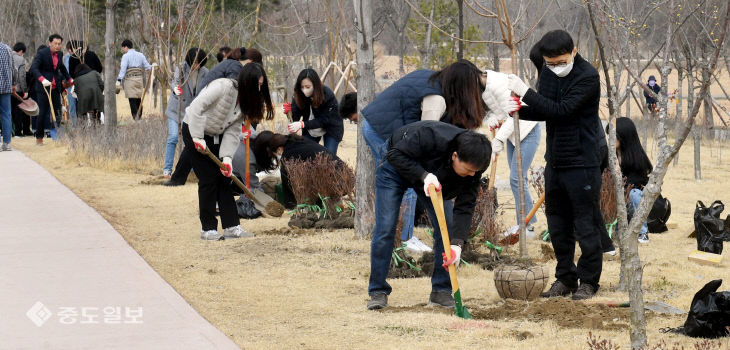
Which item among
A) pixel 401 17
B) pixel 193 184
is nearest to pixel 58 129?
pixel 193 184

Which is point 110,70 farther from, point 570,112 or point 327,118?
point 570,112

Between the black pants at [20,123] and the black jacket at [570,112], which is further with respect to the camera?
the black pants at [20,123]

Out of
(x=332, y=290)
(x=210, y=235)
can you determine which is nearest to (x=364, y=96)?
(x=210, y=235)

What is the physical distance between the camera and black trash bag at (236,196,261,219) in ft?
31.5

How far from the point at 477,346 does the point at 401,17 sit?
26.7 m

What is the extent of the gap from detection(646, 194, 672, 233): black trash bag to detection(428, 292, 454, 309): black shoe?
11.6ft

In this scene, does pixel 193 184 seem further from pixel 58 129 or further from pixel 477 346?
pixel 477 346

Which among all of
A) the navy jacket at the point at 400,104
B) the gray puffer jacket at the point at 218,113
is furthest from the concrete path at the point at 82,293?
the navy jacket at the point at 400,104

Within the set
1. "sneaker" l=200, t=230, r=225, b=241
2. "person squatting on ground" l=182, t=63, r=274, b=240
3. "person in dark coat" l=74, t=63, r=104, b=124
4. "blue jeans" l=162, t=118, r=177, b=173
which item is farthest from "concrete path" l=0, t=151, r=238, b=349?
"person in dark coat" l=74, t=63, r=104, b=124

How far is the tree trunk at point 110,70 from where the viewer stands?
15023 mm

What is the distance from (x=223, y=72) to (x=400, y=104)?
2.60 meters

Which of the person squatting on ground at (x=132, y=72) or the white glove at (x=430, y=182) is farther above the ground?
the person squatting on ground at (x=132, y=72)

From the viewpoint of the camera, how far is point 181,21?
41.3 ft

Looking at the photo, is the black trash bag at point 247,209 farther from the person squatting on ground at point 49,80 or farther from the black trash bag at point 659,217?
the person squatting on ground at point 49,80
